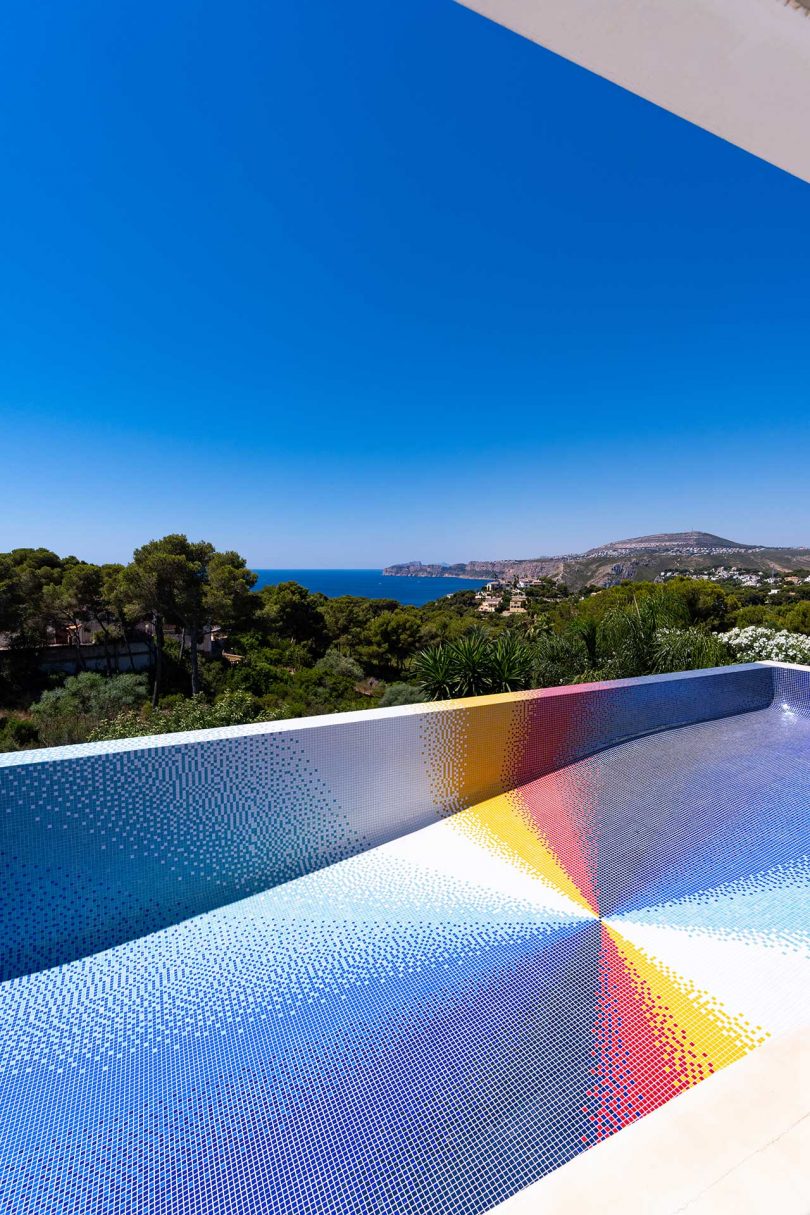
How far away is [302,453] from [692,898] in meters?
33.8

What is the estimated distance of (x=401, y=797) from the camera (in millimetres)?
3293

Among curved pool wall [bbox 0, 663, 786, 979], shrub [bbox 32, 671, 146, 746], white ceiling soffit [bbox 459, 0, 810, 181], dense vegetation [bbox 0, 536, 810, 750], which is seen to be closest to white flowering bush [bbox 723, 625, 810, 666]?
dense vegetation [bbox 0, 536, 810, 750]

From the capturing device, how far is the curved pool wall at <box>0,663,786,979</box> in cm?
242

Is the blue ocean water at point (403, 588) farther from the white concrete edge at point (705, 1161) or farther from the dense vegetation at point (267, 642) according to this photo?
the white concrete edge at point (705, 1161)

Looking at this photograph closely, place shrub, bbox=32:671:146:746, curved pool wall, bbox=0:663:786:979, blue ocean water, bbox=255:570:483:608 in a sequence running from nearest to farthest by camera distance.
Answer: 1. curved pool wall, bbox=0:663:786:979
2. shrub, bbox=32:671:146:746
3. blue ocean water, bbox=255:570:483:608

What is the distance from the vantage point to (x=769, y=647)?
7.46 metres

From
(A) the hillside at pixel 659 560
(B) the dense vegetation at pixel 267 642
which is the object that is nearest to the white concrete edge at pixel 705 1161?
(B) the dense vegetation at pixel 267 642

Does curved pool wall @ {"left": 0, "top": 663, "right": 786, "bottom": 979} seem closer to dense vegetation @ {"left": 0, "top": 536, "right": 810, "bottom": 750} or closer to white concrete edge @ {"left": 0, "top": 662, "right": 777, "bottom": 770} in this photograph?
white concrete edge @ {"left": 0, "top": 662, "right": 777, "bottom": 770}

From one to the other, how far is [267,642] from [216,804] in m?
22.6

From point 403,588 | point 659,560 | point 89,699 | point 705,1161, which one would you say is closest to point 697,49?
point 705,1161

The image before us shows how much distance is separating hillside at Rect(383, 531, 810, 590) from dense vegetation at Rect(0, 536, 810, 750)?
11990 millimetres

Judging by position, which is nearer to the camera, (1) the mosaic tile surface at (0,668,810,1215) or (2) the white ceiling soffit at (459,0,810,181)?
(2) the white ceiling soffit at (459,0,810,181)

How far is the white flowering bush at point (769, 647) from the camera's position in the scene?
723 cm

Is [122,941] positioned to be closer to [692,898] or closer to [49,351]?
[692,898]
